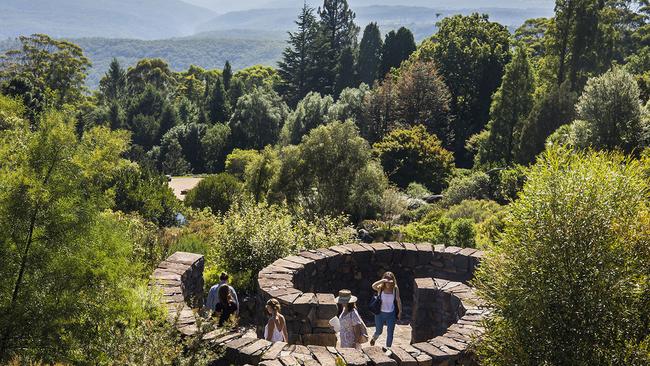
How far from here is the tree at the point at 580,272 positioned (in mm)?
5207

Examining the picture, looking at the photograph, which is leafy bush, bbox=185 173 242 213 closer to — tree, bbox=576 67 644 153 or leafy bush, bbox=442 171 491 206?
leafy bush, bbox=442 171 491 206

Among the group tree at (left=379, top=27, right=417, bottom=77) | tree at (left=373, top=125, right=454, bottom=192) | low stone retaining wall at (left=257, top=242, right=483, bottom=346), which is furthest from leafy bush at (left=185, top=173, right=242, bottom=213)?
tree at (left=379, top=27, right=417, bottom=77)

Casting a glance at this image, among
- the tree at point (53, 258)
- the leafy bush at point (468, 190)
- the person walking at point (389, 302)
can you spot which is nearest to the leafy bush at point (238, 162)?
the leafy bush at point (468, 190)

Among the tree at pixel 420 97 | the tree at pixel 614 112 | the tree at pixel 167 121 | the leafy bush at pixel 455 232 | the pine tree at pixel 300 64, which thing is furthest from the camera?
the pine tree at pixel 300 64

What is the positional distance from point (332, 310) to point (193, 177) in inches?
1295

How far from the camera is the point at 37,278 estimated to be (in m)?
5.89

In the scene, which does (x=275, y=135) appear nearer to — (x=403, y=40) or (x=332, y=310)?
(x=403, y=40)

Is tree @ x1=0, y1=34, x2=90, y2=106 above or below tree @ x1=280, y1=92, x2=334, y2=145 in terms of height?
above

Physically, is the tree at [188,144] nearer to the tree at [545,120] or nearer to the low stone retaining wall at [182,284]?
the tree at [545,120]

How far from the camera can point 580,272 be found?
17.1 ft

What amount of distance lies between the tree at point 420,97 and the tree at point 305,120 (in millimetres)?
5308

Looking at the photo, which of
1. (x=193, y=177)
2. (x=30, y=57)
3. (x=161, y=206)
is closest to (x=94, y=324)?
(x=161, y=206)

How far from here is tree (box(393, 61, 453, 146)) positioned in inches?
1470

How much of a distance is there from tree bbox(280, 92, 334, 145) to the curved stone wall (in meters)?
28.7
